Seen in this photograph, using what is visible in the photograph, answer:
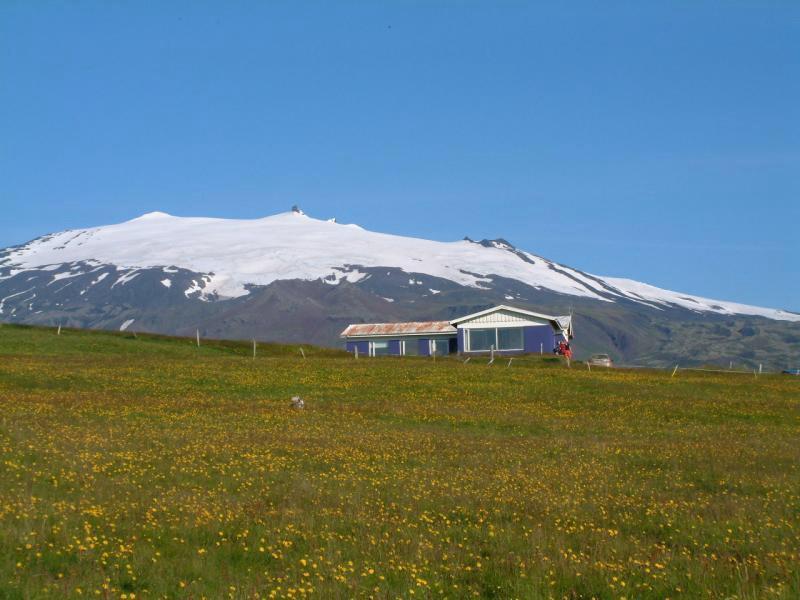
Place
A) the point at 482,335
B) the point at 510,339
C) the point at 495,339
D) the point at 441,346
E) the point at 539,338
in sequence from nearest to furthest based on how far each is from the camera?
the point at 539,338 < the point at 510,339 < the point at 495,339 < the point at 482,335 < the point at 441,346

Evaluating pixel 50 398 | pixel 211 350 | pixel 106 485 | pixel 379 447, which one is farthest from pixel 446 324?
pixel 106 485

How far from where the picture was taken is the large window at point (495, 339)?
98125 millimetres

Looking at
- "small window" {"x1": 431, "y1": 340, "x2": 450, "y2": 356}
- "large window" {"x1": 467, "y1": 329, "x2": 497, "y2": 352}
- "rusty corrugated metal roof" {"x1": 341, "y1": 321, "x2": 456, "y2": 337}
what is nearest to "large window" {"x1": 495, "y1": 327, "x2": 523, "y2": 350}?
"large window" {"x1": 467, "y1": 329, "x2": 497, "y2": 352}

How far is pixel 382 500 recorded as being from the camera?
18766mm

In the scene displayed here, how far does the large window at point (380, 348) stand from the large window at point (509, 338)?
12673 millimetres

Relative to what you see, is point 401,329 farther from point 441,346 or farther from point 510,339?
point 510,339

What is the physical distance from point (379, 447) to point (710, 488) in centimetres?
883

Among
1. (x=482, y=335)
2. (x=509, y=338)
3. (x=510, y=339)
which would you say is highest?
(x=482, y=335)

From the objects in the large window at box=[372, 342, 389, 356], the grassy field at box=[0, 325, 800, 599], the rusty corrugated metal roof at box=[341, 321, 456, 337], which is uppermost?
the rusty corrugated metal roof at box=[341, 321, 456, 337]

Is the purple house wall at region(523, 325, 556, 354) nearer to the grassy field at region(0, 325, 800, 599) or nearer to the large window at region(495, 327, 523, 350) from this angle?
the large window at region(495, 327, 523, 350)

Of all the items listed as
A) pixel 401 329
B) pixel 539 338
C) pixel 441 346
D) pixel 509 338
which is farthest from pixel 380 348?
pixel 539 338

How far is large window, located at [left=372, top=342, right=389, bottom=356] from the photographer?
4077 inches

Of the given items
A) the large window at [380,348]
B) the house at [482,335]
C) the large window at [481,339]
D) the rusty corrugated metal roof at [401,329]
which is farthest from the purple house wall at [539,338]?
the large window at [380,348]

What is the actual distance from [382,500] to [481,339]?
81.0 m
